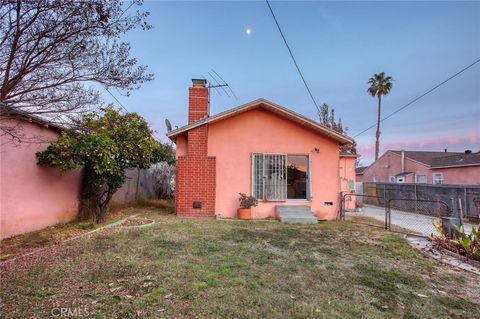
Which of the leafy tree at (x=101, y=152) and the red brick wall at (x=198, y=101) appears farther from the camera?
the red brick wall at (x=198, y=101)

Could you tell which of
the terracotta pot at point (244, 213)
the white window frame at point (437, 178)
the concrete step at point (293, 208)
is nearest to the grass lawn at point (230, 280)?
the terracotta pot at point (244, 213)

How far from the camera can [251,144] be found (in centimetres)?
979

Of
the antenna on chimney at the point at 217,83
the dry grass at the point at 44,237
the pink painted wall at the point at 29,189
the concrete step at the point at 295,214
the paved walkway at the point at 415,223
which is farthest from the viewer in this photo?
the antenna on chimney at the point at 217,83

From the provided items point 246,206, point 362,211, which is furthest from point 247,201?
point 362,211

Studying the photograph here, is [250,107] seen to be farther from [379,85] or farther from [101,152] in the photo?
[379,85]

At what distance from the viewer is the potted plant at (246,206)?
368 inches

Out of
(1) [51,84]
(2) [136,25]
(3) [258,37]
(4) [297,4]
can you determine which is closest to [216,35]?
(3) [258,37]

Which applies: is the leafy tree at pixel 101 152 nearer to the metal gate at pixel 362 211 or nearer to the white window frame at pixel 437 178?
the metal gate at pixel 362 211

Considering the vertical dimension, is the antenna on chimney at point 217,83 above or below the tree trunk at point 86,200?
above

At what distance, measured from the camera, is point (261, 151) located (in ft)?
32.1

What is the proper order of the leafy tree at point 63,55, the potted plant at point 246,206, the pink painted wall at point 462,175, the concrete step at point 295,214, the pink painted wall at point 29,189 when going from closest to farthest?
the leafy tree at point 63,55, the pink painted wall at point 29,189, the concrete step at point 295,214, the potted plant at point 246,206, the pink painted wall at point 462,175

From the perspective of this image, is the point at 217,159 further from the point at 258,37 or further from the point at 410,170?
the point at 410,170

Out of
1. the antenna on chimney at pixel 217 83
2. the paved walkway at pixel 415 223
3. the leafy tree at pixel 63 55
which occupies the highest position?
the antenna on chimney at pixel 217 83

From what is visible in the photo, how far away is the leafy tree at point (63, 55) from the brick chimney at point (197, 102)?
5.29 meters
